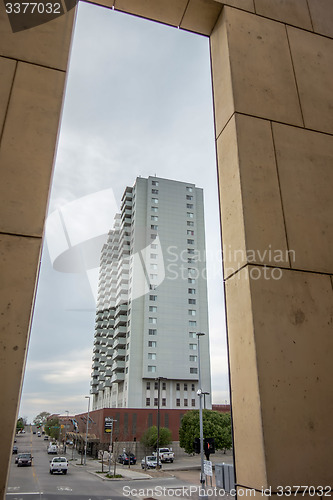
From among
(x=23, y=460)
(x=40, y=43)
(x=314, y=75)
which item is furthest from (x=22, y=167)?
(x=23, y=460)

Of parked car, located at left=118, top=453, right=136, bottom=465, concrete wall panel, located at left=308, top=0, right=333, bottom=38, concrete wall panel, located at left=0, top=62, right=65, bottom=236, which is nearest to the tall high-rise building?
parked car, located at left=118, top=453, right=136, bottom=465

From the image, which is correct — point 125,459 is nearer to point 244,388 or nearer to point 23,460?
point 23,460

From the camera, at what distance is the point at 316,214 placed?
2.96m

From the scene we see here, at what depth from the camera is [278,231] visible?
279cm

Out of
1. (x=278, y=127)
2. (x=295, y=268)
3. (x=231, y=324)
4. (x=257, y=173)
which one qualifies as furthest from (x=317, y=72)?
(x=231, y=324)

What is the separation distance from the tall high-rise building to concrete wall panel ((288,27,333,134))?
161 ft

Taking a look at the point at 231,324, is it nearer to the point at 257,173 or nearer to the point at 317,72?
the point at 257,173

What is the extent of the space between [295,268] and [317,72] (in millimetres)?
2301

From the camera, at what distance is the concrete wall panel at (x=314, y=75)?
136 inches

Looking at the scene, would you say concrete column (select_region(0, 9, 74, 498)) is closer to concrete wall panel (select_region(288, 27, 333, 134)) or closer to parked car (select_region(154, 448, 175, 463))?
concrete wall panel (select_region(288, 27, 333, 134))

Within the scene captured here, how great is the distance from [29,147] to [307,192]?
88.5 inches

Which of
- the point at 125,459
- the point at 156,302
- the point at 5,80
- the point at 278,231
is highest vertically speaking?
the point at 156,302

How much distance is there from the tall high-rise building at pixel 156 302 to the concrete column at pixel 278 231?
4923 centimetres

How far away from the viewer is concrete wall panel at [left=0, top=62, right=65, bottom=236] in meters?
2.42
